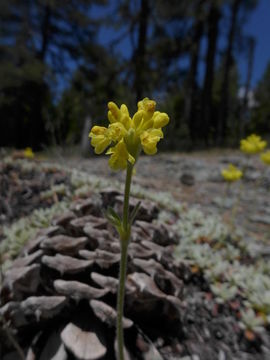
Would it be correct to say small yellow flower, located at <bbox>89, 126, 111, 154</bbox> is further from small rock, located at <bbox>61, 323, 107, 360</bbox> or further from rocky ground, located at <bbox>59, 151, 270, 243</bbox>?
rocky ground, located at <bbox>59, 151, 270, 243</bbox>

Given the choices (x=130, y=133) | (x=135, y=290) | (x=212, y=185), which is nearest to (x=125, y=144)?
(x=130, y=133)

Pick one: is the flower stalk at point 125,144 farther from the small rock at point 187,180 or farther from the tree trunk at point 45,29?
the tree trunk at point 45,29

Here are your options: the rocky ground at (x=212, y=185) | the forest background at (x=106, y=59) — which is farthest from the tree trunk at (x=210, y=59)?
the rocky ground at (x=212, y=185)

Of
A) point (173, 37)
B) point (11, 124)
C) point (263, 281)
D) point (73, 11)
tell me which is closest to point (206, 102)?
point (173, 37)

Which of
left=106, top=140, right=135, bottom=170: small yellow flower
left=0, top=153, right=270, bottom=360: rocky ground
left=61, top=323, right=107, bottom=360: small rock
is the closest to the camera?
left=106, top=140, right=135, bottom=170: small yellow flower

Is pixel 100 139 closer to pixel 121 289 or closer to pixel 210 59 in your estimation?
pixel 121 289

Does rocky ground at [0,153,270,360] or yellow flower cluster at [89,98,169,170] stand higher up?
yellow flower cluster at [89,98,169,170]

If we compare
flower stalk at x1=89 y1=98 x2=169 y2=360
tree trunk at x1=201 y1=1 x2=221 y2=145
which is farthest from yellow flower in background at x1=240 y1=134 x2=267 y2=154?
tree trunk at x1=201 y1=1 x2=221 y2=145

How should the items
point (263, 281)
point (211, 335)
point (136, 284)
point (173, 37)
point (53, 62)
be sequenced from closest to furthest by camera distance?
point (136, 284) → point (211, 335) → point (263, 281) → point (173, 37) → point (53, 62)

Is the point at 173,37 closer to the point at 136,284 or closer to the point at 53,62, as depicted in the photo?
the point at 53,62
